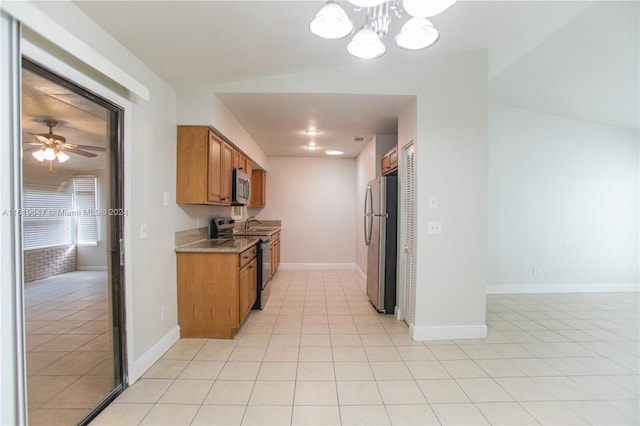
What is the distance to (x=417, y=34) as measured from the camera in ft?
5.21

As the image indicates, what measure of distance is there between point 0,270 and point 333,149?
193 inches

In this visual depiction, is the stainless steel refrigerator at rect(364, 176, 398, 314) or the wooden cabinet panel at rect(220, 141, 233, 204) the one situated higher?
the wooden cabinet panel at rect(220, 141, 233, 204)

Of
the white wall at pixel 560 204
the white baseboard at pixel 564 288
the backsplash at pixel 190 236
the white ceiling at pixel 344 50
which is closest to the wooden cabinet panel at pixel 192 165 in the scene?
the backsplash at pixel 190 236

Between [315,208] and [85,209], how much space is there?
4.94 metres

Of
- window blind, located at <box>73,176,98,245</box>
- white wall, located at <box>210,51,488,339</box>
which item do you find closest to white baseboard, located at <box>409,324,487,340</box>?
white wall, located at <box>210,51,488,339</box>

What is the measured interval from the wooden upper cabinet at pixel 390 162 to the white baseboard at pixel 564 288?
2377 millimetres

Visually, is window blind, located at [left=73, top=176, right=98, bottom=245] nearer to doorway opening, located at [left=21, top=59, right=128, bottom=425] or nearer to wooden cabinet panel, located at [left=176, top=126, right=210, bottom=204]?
doorway opening, located at [left=21, top=59, right=128, bottom=425]

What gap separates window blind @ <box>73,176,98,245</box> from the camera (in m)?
1.73

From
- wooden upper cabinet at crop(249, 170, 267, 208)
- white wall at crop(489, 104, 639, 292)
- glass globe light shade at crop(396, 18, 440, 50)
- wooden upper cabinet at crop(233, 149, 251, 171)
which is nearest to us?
glass globe light shade at crop(396, 18, 440, 50)

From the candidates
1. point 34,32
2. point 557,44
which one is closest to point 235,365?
point 34,32

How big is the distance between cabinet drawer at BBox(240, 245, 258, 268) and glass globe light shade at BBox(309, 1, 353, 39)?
2.18m

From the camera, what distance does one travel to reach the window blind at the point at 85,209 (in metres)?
1.73

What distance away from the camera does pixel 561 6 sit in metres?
2.21

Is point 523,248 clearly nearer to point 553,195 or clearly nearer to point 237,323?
point 553,195
